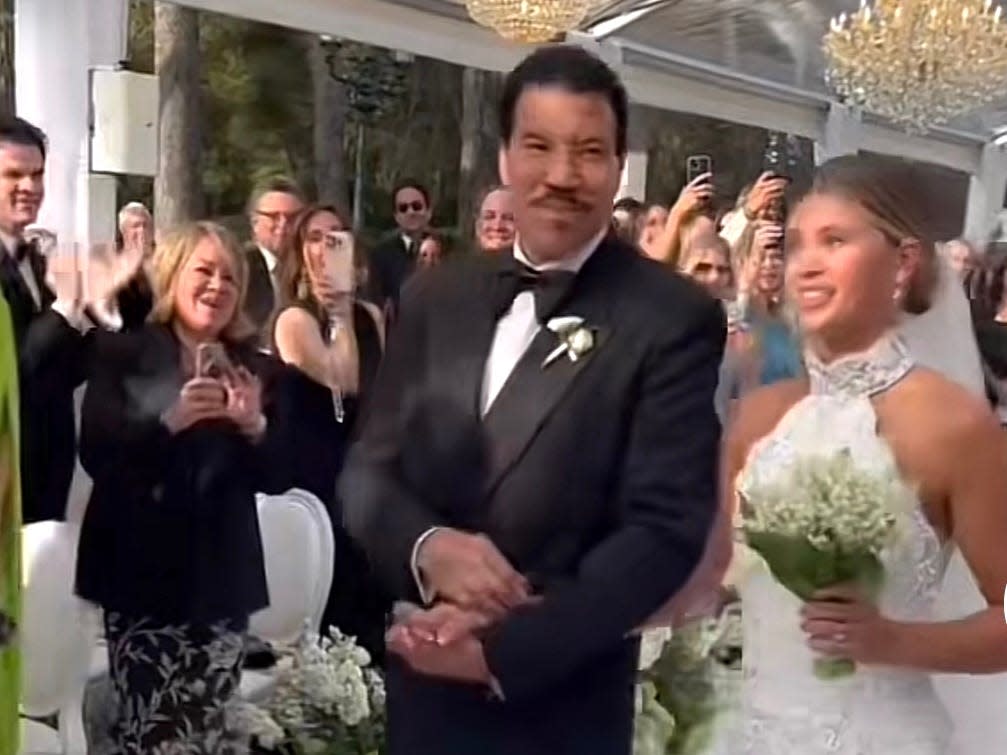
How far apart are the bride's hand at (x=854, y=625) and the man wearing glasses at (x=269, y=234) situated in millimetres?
1904

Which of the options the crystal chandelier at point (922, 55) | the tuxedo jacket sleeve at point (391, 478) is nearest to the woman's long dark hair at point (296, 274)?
the tuxedo jacket sleeve at point (391, 478)

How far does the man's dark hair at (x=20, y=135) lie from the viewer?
10.5 ft

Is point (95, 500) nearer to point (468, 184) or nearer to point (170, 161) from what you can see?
point (170, 161)

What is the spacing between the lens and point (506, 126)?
175 centimetres

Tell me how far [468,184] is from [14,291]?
603cm

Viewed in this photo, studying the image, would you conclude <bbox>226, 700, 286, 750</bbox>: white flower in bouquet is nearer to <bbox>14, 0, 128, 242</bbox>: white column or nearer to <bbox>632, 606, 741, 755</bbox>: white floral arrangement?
<bbox>632, 606, 741, 755</bbox>: white floral arrangement

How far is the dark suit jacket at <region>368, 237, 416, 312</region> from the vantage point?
15.0ft

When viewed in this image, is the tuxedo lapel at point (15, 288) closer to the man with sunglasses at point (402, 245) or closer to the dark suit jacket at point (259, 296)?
the dark suit jacket at point (259, 296)

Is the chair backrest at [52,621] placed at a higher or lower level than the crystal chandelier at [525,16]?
lower

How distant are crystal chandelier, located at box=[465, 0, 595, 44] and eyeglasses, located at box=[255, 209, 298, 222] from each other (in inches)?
84.7

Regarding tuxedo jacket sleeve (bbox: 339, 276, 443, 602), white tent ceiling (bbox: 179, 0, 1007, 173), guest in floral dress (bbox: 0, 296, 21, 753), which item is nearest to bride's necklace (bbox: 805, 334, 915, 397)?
tuxedo jacket sleeve (bbox: 339, 276, 443, 602)

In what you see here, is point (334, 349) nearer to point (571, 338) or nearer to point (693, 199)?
point (693, 199)

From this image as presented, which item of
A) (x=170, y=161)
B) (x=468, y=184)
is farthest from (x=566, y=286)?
(x=468, y=184)

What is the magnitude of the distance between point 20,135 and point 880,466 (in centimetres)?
199
